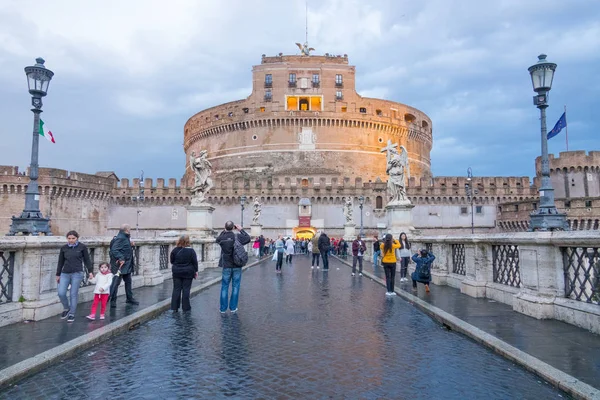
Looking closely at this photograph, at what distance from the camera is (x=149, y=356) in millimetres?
4824

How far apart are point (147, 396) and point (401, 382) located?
214cm

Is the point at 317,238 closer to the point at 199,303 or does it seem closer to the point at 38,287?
the point at 199,303

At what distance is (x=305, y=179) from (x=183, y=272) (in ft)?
162

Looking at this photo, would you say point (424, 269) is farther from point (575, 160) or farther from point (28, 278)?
point (575, 160)

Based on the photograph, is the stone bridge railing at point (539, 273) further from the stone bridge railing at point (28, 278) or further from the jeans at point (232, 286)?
the stone bridge railing at point (28, 278)

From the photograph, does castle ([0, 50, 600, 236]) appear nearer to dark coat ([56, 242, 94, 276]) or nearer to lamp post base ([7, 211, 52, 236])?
lamp post base ([7, 211, 52, 236])

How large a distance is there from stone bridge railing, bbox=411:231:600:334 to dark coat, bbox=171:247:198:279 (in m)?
5.07

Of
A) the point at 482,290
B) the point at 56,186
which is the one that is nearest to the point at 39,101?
the point at 482,290

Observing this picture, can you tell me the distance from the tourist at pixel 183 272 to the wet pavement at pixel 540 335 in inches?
164

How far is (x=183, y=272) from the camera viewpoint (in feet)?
24.4

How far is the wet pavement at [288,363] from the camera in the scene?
3750 mm

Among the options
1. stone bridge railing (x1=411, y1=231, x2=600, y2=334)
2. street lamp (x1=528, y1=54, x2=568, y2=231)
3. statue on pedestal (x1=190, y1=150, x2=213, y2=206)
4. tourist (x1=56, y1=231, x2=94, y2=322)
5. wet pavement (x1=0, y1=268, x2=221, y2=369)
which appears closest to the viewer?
wet pavement (x1=0, y1=268, x2=221, y2=369)

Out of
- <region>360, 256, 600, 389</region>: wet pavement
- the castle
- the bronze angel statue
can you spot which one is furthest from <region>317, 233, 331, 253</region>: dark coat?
the bronze angel statue

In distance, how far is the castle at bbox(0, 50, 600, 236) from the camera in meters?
47.1
